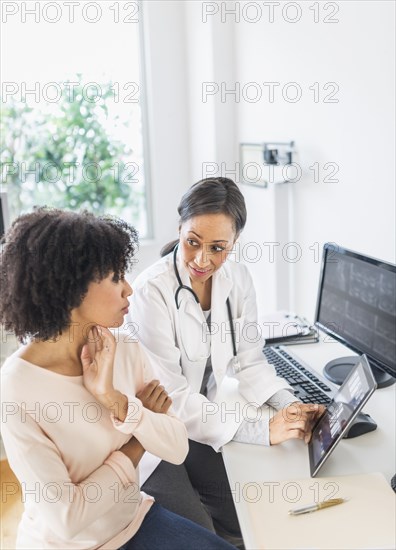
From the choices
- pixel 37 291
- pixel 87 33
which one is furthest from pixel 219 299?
pixel 87 33

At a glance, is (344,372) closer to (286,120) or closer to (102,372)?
(102,372)

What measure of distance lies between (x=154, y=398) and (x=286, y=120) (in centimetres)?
171

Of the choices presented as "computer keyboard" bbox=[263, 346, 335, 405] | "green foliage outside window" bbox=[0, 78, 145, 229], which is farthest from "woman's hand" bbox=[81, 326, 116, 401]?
"green foliage outside window" bbox=[0, 78, 145, 229]

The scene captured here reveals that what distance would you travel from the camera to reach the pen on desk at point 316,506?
1069mm

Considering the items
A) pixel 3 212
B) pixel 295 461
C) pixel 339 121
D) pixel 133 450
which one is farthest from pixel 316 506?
pixel 3 212

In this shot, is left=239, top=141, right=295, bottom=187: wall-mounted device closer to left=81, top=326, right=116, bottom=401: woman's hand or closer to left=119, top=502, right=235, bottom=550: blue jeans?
left=81, top=326, right=116, bottom=401: woman's hand

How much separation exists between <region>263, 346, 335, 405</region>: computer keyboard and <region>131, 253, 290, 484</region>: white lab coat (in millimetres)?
63

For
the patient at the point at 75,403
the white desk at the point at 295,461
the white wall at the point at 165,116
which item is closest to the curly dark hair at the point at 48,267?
the patient at the point at 75,403

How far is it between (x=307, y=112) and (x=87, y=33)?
1576mm

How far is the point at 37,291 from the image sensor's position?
115 cm

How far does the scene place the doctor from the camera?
146 cm

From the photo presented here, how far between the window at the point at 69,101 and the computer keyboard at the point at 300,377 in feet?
6.65

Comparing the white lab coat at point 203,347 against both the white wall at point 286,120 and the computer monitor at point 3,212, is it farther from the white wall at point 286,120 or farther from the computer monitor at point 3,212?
the computer monitor at point 3,212

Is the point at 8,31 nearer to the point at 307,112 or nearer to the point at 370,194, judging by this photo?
the point at 307,112
